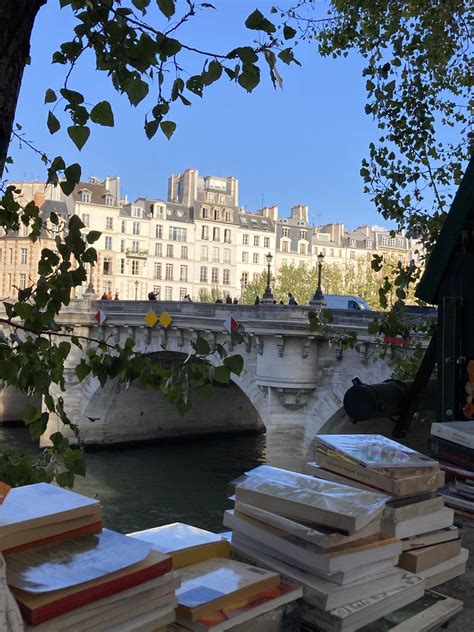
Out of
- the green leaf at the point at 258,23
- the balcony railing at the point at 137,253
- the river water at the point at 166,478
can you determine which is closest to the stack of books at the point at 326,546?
the green leaf at the point at 258,23

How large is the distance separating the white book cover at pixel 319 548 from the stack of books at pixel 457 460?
116 centimetres

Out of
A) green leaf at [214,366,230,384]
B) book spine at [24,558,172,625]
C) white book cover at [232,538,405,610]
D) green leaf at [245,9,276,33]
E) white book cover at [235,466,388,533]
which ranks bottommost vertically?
white book cover at [232,538,405,610]

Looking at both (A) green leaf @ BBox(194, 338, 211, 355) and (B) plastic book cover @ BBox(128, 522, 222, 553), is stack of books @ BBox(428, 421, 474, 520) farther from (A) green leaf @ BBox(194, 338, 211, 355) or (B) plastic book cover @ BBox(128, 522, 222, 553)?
(B) plastic book cover @ BBox(128, 522, 222, 553)

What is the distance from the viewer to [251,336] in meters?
22.0

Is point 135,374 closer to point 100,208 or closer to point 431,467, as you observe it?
point 431,467

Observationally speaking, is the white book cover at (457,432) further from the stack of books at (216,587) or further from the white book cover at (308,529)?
the stack of books at (216,587)

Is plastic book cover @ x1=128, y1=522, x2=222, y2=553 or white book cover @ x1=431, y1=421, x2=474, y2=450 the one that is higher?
white book cover @ x1=431, y1=421, x2=474, y2=450

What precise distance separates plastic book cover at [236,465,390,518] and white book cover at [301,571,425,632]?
236 millimetres

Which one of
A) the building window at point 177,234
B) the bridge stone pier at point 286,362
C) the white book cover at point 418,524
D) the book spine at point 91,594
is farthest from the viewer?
the building window at point 177,234

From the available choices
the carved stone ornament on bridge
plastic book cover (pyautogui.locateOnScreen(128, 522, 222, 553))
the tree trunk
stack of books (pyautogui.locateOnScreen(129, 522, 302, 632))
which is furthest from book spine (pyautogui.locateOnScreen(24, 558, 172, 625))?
the carved stone ornament on bridge

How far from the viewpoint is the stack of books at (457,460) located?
317 centimetres

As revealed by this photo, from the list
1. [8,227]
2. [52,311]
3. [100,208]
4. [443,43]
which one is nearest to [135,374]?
[52,311]

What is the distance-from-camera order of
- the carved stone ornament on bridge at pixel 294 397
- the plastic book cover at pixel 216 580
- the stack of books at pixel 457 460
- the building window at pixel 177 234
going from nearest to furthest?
1. the plastic book cover at pixel 216 580
2. the stack of books at pixel 457 460
3. the carved stone ornament on bridge at pixel 294 397
4. the building window at pixel 177 234

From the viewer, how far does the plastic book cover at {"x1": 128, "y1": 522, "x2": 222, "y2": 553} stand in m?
1.99
